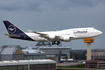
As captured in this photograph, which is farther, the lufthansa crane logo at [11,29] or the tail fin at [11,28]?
the lufthansa crane logo at [11,29]

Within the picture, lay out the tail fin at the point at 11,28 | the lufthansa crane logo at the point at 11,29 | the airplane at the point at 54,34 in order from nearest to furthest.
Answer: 1. the airplane at the point at 54,34
2. the tail fin at the point at 11,28
3. the lufthansa crane logo at the point at 11,29

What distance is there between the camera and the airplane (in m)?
76.4

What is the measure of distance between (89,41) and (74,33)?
344 ft

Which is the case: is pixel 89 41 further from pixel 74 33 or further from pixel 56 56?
pixel 74 33

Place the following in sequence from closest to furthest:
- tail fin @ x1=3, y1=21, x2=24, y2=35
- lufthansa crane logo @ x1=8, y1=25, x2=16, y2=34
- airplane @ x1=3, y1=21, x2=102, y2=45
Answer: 1. airplane @ x1=3, y1=21, x2=102, y2=45
2. tail fin @ x1=3, y1=21, x2=24, y2=35
3. lufthansa crane logo @ x1=8, y1=25, x2=16, y2=34


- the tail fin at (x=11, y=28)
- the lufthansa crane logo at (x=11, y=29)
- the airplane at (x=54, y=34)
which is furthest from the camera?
the lufthansa crane logo at (x=11, y=29)

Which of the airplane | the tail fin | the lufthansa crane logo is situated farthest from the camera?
the lufthansa crane logo

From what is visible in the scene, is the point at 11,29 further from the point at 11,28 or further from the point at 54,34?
the point at 54,34

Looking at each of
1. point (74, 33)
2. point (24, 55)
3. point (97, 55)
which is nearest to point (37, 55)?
point (24, 55)

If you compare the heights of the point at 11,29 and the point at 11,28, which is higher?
the point at 11,28

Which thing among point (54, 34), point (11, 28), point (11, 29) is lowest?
point (54, 34)

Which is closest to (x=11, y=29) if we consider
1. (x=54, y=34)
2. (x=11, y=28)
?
(x=11, y=28)

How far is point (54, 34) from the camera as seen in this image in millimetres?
80125

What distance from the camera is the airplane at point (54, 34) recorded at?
7638 cm
